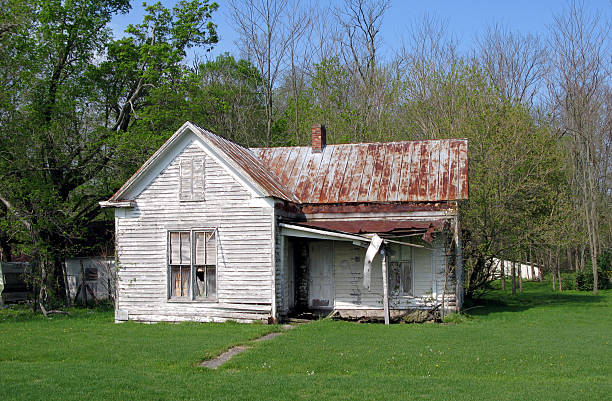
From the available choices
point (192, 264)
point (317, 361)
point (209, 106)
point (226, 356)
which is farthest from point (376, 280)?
point (209, 106)

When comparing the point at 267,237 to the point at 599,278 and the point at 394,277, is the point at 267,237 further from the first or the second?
the point at 599,278

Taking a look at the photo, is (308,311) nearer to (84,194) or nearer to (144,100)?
(84,194)

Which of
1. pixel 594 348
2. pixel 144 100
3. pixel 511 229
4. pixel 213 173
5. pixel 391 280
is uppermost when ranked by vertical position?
pixel 144 100

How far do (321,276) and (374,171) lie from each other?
13.0 ft

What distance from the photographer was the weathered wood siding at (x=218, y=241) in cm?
1728

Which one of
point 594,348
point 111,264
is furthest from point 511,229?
point 111,264

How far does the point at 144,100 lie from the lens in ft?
96.8

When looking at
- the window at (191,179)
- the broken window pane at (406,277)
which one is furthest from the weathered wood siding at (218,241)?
the broken window pane at (406,277)

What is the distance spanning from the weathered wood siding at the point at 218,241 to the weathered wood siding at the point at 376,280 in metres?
2.81

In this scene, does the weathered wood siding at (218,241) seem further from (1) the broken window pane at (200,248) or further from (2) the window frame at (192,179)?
(1) the broken window pane at (200,248)

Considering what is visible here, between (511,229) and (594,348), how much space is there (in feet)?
37.1

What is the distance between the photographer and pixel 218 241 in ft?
58.0

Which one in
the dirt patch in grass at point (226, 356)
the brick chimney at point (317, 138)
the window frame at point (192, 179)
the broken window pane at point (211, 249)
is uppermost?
the brick chimney at point (317, 138)

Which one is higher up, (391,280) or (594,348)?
(391,280)
